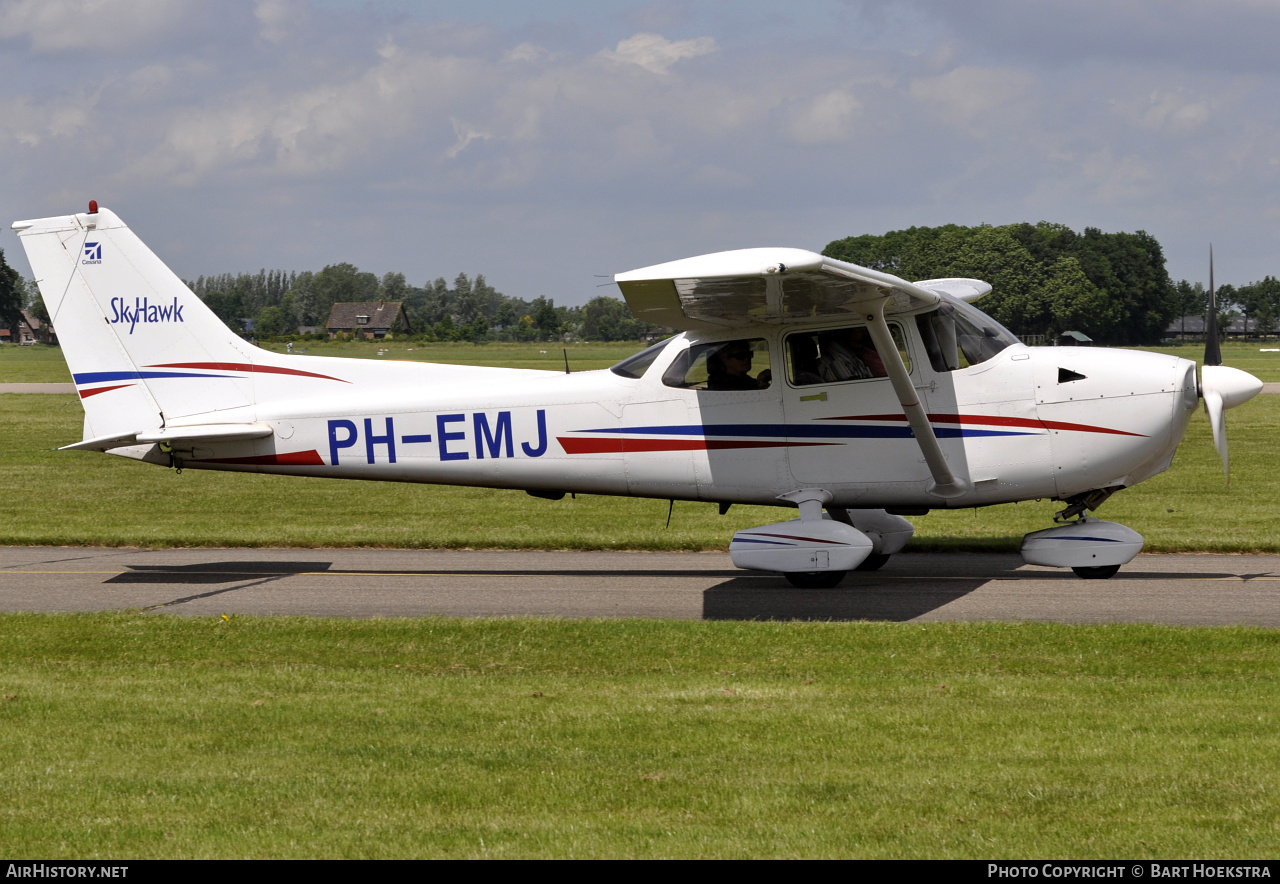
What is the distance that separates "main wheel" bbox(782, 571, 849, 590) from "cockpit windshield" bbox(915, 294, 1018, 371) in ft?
6.91

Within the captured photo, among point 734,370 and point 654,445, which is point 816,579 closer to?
point 654,445

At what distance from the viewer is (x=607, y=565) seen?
1300 centimetres

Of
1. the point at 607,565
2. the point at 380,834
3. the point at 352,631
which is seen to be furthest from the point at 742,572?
the point at 380,834

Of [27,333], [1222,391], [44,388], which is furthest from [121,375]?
[27,333]

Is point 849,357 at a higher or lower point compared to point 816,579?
higher

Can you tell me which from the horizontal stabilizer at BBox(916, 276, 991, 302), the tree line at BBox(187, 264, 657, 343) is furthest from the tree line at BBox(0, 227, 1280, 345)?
the horizontal stabilizer at BBox(916, 276, 991, 302)

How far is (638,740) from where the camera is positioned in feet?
20.6

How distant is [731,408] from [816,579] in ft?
5.85

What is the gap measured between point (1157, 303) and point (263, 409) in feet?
396

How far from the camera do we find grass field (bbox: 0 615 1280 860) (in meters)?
4.88

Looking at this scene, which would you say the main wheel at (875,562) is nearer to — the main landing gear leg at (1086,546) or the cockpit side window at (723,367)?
the main landing gear leg at (1086,546)

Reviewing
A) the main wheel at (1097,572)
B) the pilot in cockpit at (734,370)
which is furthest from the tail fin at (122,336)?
the main wheel at (1097,572)

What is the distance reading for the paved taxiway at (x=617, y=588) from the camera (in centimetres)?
1009

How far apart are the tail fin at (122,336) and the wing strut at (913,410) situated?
6.29 metres
